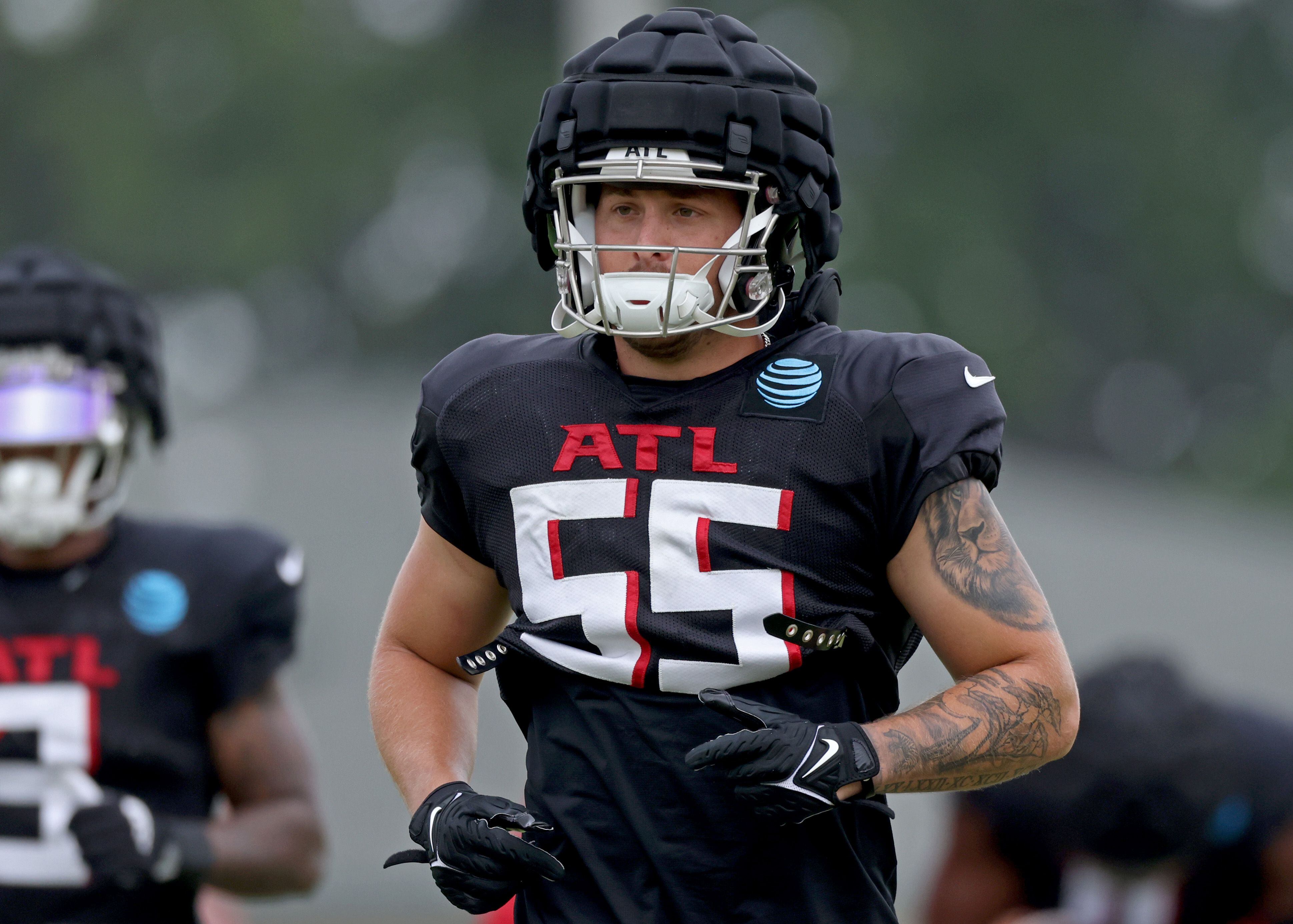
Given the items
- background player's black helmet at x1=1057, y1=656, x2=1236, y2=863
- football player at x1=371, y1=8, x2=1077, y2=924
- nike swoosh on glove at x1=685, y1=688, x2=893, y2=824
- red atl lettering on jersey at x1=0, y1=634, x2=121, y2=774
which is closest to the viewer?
nike swoosh on glove at x1=685, y1=688, x2=893, y2=824

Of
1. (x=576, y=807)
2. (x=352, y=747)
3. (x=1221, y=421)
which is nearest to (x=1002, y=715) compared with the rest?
(x=576, y=807)

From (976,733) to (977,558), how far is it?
26 cm

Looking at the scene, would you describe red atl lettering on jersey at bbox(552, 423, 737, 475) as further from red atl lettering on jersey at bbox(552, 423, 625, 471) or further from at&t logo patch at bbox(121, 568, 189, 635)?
at&t logo patch at bbox(121, 568, 189, 635)

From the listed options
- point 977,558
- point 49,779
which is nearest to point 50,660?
point 49,779

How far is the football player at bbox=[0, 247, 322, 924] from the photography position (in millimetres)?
4270

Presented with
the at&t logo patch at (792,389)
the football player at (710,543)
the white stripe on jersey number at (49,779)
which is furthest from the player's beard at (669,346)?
the white stripe on jersey number at (49,779)

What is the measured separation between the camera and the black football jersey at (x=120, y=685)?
427cm

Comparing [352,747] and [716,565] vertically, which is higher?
[716,565]

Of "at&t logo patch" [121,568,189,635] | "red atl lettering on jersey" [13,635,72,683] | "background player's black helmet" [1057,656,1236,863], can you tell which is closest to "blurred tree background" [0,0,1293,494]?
"background player's black helmet" [1057,656,1236,863]

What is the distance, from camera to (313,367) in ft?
67.7

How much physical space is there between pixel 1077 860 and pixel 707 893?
8.58 feet

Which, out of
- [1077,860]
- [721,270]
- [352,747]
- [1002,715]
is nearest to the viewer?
[1002,715]

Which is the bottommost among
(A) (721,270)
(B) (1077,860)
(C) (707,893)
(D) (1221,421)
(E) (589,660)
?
(D) (1221,421)

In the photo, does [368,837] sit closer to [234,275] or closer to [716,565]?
[716,565]
